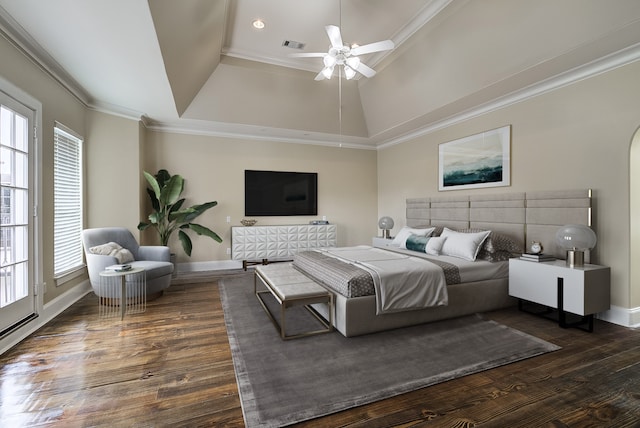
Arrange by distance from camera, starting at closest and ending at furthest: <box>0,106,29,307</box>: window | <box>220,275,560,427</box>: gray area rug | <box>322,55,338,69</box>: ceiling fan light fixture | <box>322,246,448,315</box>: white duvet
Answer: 1. <box>220,275,560,427</box>: gray area rug
2. <box>0,106,29,307</box>: window
3. <box>322,246,448,315</box>: white duvet
4. <box>322,55,338,69</box>: ceiling fan light fixture

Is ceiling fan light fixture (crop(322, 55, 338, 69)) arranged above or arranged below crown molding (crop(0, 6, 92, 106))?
above

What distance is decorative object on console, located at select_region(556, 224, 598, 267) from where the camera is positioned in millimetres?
2990

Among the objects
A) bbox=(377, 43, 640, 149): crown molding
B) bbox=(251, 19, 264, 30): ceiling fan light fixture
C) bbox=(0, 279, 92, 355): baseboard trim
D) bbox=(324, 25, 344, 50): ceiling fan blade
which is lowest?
bbox=(0, 279, 92, 355): baseboard trim

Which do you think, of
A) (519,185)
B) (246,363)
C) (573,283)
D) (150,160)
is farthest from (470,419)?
(150,160)

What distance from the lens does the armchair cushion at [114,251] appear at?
3.76 metres

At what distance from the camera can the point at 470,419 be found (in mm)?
1735

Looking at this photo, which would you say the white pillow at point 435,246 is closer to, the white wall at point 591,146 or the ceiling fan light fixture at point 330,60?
the white wall at point 591,146

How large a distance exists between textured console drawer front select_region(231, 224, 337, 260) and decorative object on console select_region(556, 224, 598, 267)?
396cm

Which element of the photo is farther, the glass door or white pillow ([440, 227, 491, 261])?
white pillow ([440, 227, 491, 261])

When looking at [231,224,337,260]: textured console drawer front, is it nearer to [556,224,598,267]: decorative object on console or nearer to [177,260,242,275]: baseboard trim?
[177,260,242,275]: baseboard trim

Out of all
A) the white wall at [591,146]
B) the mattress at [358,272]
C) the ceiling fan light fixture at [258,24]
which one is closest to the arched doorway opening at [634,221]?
the white wall at [591,146]

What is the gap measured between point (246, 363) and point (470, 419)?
1.58 m

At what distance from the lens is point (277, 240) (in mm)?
5930

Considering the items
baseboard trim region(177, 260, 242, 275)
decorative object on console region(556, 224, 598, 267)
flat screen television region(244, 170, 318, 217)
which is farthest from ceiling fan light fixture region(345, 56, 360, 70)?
baseboard trim region(177, 260, 242, 275)
